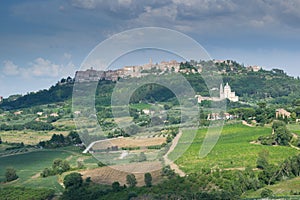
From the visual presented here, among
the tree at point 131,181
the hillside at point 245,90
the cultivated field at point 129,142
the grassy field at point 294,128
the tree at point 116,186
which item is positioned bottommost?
the tree at point 116,186

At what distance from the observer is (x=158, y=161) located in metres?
14.9

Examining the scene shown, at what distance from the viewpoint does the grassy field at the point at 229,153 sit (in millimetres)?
16625

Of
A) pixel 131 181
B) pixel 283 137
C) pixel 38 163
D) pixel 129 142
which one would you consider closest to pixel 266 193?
pixel 131 181

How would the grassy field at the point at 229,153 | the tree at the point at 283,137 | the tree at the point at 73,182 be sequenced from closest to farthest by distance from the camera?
1. the tree at the point at 73,182
2. the grassy field at the point at 229,153
3. the tree at the point at 283,137

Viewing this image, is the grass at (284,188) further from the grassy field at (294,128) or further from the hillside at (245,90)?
the hillside at (245,90)

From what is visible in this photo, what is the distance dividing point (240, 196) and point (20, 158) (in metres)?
11.6

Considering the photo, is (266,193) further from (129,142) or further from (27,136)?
(27,136)

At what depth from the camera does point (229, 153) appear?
1906 centimetres

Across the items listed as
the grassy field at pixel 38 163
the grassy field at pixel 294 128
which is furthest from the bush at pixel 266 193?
the grassy field at pixel 294 128

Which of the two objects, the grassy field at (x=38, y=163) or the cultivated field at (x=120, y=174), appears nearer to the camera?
the cultivated field at (x=120, y=174)

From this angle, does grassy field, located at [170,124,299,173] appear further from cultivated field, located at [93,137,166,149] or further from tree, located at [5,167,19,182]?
tree, located at [5,167,19,182]

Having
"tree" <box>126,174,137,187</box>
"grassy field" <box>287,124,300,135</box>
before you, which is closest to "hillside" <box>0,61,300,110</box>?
"grassy field" <box>287,124,300,135</box>

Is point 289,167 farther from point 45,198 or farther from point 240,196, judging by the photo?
point 45,198

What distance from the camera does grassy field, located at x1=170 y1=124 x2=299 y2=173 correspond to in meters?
16.6
